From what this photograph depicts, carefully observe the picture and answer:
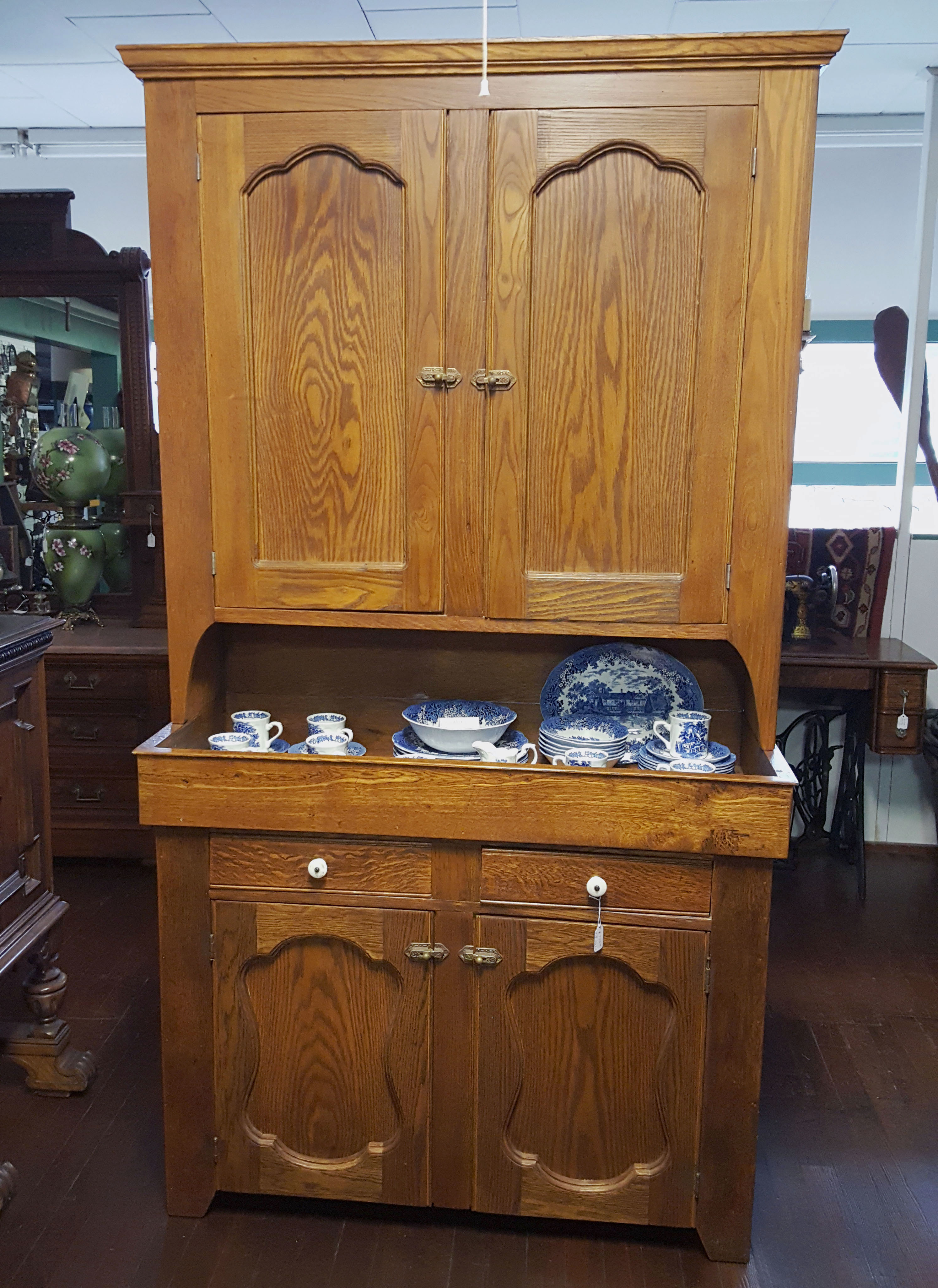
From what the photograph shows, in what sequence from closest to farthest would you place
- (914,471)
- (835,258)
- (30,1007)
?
(30,1007) → (914,471) → (835,258)

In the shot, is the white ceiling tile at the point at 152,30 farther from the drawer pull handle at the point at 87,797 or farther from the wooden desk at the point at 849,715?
the wooden desk at the point at 849,715

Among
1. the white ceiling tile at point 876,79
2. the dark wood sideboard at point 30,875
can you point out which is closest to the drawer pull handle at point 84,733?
the dark wood sideboard at point 30,875

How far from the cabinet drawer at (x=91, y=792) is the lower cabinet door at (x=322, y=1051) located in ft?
5.50

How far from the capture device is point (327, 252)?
1.78 m

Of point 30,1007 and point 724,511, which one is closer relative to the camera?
point 724,511

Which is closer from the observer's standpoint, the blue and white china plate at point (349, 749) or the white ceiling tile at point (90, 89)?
the blue and white china plate at point (349, 749)

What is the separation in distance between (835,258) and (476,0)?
5.54 ft

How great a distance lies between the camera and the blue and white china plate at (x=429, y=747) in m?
1.97

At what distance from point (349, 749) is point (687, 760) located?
2.11 ft

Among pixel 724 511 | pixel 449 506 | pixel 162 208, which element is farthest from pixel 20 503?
pixel 724 511

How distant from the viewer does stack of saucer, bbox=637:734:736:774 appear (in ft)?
6.04

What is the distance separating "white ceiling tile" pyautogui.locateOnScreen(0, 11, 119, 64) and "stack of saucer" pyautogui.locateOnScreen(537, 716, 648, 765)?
8.09 feet

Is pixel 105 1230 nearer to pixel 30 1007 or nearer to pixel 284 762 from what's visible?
pixel 30 1007

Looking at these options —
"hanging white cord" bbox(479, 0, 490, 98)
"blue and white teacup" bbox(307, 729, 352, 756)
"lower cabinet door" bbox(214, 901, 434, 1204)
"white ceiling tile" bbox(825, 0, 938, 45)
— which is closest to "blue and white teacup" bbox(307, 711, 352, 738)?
"blue and white teacup" bbox(307, 729, 352, 756)
